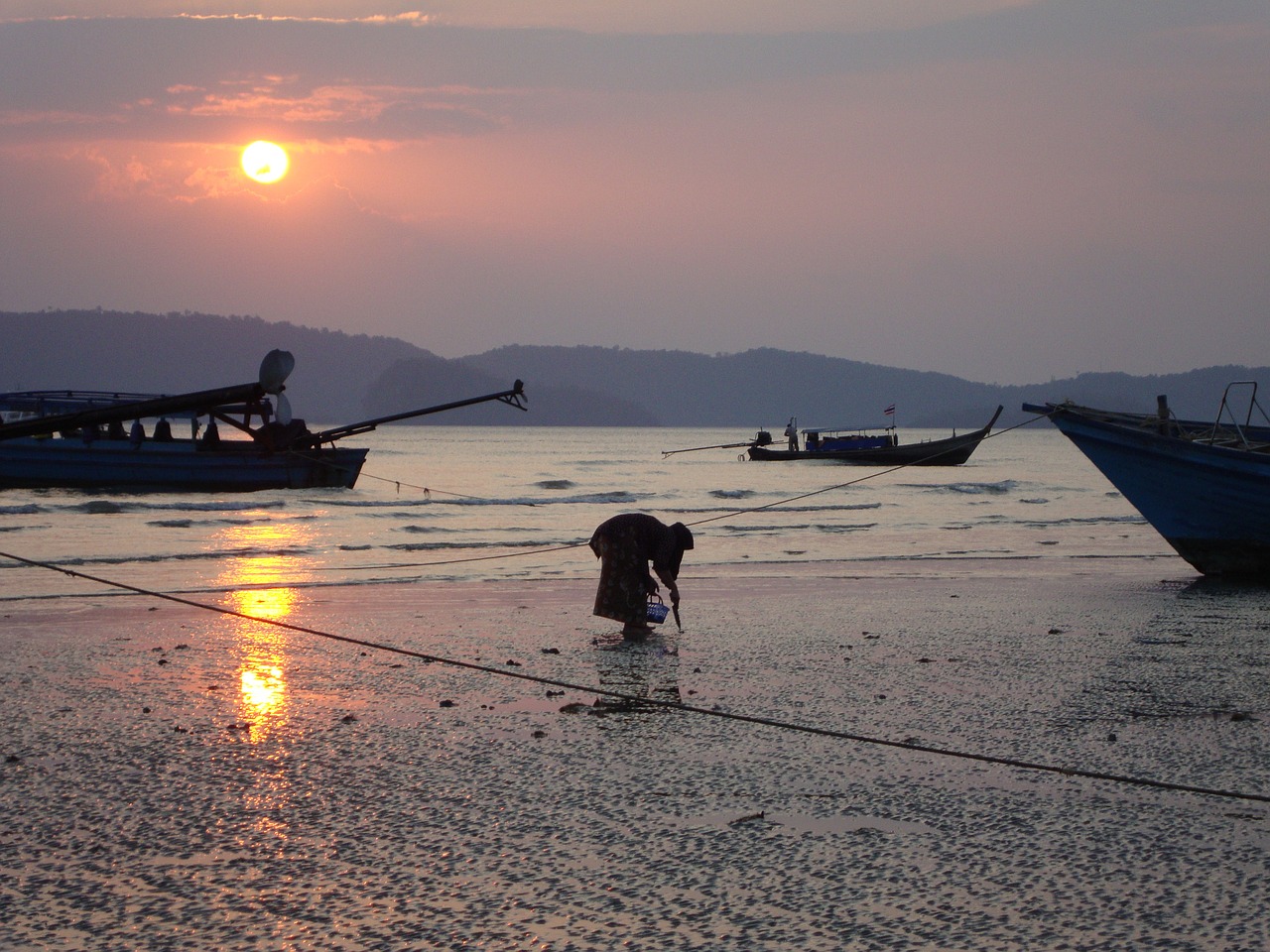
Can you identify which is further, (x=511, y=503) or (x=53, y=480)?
(x=511, y=503)

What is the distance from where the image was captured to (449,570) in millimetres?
19812

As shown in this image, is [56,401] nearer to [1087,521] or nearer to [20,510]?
[20,510]

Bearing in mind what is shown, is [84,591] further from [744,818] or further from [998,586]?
[744,818]

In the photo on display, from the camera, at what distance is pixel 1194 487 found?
1623 centimetres

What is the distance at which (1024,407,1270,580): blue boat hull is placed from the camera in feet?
51.5

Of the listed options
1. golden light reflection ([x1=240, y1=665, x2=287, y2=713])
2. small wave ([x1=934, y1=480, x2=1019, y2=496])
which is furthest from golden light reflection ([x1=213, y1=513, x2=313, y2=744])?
small wave ([x1=934, y1=480, x2=1019, y2=496])

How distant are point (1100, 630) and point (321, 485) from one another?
115 ft

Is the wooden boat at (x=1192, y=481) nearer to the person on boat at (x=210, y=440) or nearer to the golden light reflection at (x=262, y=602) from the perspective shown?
the golden light reflection at (x=262, y=602)

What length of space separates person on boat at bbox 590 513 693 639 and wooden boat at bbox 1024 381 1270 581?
25.8ft

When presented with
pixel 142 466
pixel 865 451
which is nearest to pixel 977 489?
pixel 865 451

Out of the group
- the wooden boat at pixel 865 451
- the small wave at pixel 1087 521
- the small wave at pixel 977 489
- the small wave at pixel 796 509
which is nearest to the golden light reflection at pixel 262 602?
the small wave at pixel 796 509

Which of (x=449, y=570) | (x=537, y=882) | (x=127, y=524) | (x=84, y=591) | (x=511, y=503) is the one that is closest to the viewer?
(x=537, y=882)

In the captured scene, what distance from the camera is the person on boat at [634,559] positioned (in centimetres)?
1082

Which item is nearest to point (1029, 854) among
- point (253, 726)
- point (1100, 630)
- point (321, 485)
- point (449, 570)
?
point (253, 726)
